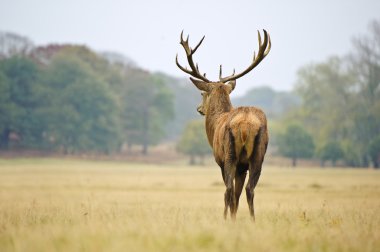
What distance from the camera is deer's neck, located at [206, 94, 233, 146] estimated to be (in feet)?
42.9

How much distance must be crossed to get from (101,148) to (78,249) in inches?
2928

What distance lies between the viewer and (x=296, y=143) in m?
76.2

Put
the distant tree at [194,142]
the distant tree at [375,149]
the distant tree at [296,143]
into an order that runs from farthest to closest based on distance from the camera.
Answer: the distant tree at [194,142], the distant tree at [296,143], the distant tree at [375,149]

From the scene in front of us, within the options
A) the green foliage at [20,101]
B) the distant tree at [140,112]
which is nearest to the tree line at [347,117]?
the distant tree at [140,112]

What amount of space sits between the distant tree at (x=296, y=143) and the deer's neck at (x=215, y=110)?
63.8 meters

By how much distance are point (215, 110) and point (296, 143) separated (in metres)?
64.2

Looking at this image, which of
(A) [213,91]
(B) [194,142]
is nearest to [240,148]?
(A) [213,91]

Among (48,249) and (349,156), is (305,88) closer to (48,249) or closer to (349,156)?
(349,156)

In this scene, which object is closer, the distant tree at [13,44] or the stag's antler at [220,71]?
the stag's antler at [220,71]

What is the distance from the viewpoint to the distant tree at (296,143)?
7625 centimetres

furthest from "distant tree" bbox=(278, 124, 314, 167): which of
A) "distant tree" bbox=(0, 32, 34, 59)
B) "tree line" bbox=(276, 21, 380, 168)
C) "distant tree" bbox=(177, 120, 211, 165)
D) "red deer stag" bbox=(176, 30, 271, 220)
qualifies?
"red deer stag" bbox=(176, 30, 271, 220)

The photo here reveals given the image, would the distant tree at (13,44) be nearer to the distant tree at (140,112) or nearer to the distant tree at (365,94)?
the distant tree at (140,112)

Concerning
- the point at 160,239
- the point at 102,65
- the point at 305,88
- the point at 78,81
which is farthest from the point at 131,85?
the point at 160,239

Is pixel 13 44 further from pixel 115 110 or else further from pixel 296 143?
pixel 296 143
